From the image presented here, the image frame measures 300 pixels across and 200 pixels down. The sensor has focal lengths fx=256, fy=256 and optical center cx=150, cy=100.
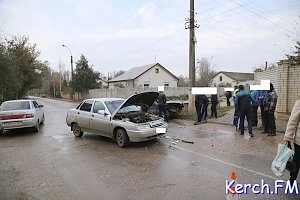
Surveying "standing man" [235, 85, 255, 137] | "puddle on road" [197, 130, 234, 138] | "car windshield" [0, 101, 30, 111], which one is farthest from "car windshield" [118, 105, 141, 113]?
"car windshield" [0, 101, 30, 111]

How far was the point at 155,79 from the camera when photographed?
45156 mm

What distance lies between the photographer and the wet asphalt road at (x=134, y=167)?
4.82 metres

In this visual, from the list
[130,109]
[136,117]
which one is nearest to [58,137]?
[130,109]

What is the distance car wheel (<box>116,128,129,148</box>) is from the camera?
26.5 ft

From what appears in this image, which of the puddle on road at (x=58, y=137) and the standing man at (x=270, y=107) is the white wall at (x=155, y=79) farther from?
the standing man at (x=270, y=107)

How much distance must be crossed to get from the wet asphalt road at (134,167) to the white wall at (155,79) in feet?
110

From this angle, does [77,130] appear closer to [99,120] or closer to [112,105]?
Answer: [99,120]

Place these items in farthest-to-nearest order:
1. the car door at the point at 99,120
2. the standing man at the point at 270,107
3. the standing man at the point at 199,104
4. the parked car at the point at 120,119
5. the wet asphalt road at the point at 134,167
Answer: the standing man at the point at 199,104
the standing man at the point at 270,107
the car door at the point at 99,120
the parked car at the point at 120,119
the wet asphalt road at the point at 134,167

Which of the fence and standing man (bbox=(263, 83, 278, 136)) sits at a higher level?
the fence

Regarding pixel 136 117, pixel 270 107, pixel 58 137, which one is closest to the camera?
pixel 136 117

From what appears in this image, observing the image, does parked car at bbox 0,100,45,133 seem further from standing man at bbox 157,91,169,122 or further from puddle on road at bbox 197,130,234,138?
puddle on road at bbox 197,130,234,138

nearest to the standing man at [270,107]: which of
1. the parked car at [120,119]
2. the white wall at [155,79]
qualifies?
the parked car at [120,119]

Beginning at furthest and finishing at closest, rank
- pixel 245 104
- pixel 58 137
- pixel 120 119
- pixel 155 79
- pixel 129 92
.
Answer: pixel 155 79 < pixel 129 92 < pixel 58 137 < pixel 245 104 < pixel 120 119

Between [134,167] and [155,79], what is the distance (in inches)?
1548
